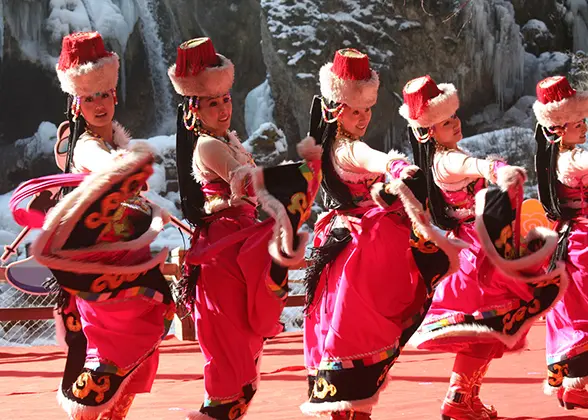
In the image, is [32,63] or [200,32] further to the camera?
[200,32]

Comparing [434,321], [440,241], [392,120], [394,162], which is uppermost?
[394,162]

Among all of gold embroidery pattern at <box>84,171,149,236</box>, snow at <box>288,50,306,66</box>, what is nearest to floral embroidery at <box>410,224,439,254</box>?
gold embroidery pattern at <box>84,171,149,236</box>

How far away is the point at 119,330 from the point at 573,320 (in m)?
2.41

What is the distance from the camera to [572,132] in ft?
14.5

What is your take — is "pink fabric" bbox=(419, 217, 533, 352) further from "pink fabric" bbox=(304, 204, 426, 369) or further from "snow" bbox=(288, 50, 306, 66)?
"snow" bbox=(288, 50, 306, 66)

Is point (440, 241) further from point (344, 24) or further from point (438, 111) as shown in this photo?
point (344, 24)

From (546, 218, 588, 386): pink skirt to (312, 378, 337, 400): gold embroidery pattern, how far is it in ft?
5.06

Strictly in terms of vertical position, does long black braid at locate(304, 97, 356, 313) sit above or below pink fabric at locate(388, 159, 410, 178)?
below

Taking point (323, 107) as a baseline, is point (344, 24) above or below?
below

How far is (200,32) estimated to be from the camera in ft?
54.9

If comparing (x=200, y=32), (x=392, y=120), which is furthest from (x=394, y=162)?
(x=200, y=32)

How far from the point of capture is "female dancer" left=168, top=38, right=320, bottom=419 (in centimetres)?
294

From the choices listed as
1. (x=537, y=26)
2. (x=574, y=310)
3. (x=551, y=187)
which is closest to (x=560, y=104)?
(x=551, y=187)

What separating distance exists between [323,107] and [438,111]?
555 millimetres
